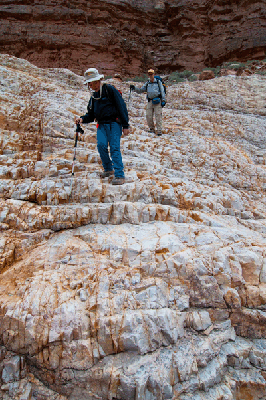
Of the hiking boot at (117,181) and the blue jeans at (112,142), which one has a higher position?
the blue jeans at (112,142)

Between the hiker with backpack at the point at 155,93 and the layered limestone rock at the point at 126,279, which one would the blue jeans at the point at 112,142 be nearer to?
the layered limestone rock at the point at 126,279

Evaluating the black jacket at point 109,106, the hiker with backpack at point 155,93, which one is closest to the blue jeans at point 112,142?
the black jacket at point 109,106

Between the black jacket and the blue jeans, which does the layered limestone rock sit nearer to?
the blue jeans

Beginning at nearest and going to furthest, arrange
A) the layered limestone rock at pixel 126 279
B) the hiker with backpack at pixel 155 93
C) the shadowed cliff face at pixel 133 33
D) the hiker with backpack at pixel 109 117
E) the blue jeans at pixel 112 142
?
the layered limestone rock at pixel 126 279 < the hiker with backpack at pixel 109 117 < the blue jeans at pixel 112 142 < the hiker with backpack at pixel 155 93 < the shadowed cliff face at pixel 133 33

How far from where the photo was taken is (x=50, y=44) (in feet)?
65.3

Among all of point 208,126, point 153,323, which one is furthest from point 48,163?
point 208,126

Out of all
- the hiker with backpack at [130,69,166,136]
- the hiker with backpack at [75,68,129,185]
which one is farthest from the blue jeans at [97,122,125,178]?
the hiker with backpack at [130,69,166,136]

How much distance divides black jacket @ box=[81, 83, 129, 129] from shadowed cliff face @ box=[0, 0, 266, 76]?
17.9 metres

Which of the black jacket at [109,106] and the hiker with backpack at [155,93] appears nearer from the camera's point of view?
the black jacket at [109,106]

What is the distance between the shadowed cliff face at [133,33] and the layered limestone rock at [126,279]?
17.5 metres

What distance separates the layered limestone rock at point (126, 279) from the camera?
10.2 feet

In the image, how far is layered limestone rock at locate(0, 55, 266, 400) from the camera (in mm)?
3104

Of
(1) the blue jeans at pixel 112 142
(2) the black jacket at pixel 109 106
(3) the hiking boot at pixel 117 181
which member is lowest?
(3) the hiking boot at pixel 117 181

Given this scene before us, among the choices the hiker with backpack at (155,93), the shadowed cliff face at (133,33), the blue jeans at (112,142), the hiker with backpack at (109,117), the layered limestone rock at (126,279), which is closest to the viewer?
the layered limestone rock at (126,279)
